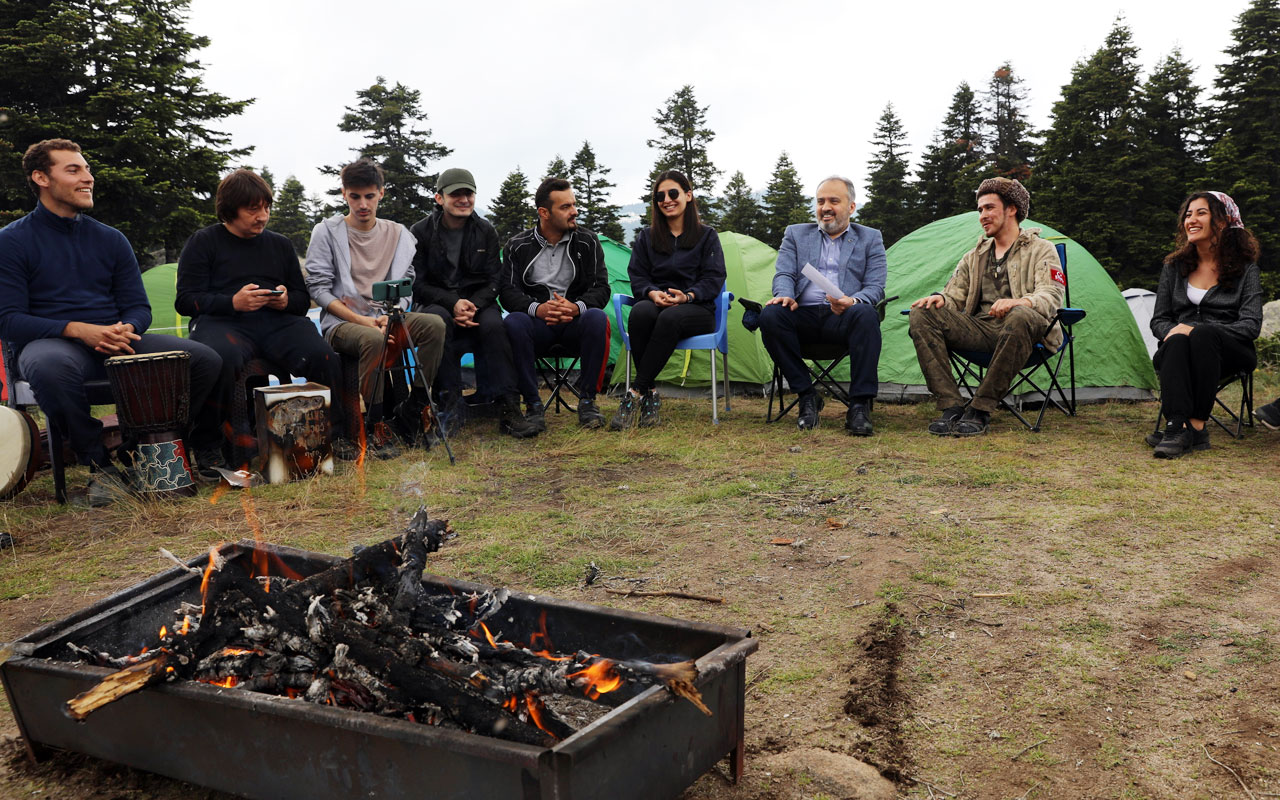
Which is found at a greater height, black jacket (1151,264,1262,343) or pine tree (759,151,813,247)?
pine tree (759,151,813,247)

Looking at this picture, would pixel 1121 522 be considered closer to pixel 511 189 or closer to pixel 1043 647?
pixel 1043 647

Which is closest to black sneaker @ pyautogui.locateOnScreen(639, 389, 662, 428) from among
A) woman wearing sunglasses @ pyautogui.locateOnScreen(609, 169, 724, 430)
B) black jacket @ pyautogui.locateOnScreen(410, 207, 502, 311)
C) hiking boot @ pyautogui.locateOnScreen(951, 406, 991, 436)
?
woman wearing sunglasses @ pyautogui.locateOnScreen(609, 169, 724, 430)

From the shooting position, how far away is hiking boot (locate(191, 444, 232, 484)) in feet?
14.2

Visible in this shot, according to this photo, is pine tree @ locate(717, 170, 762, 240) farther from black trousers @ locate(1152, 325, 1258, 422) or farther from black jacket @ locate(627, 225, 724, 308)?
black trousers @ locate(1152, 325, 1258, 422)

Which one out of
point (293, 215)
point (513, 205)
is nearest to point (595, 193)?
point (513, 205)

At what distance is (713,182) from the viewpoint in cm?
2845

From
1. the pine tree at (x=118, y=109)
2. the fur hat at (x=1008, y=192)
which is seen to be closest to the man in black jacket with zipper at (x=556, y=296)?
the fur hat at (x=1008, y=192)

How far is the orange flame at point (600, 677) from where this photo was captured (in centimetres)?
154

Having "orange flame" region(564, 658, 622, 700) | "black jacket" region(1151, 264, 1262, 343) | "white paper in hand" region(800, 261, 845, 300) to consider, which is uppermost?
"white paper in hand" region(800, 261, 845, 300)

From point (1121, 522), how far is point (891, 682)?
1753 millimetres

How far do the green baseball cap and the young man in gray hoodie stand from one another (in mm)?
397

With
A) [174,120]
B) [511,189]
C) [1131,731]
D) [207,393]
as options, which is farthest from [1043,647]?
[511,189]

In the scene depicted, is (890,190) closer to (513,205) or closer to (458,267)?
(513,205)

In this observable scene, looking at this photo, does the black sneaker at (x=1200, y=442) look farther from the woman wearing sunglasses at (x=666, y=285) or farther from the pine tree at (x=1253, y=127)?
the pine tree at (x=1253, y=127)
